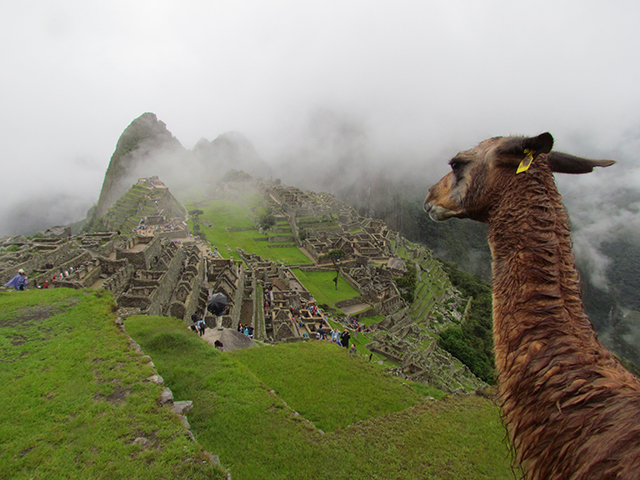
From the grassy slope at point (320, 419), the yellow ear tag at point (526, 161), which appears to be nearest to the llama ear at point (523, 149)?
the yellow ear tag at point (526, 161)

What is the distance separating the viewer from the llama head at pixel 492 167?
1.80m

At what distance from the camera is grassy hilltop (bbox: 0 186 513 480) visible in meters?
4.30

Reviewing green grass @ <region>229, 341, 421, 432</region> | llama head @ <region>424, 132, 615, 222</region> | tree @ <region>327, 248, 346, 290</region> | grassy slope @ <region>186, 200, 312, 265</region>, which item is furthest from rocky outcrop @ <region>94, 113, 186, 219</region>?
llama head @ <region>424, 132, 615, 222</region>

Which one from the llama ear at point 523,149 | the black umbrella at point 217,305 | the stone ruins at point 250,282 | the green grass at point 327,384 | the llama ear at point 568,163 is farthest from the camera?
the stone ruins at point 250,282

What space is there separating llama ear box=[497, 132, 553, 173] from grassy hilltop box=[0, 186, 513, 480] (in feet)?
16.3

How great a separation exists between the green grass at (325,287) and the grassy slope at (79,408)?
18.8 m

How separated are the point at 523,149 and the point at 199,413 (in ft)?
22.4

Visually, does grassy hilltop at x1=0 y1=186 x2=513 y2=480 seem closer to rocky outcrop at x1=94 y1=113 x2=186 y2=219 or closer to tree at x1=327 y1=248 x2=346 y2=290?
tree at x1=327 y1=248 x2=346 y2=290

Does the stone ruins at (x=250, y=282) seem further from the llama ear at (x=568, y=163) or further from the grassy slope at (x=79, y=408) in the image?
the llama ear at (x=568, y=163)

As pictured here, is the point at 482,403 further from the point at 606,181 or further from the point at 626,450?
the point at 606,181

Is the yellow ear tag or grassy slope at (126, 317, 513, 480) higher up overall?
the yellow ear tag

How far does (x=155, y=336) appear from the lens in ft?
27.9

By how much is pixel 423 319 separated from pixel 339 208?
2986 cm

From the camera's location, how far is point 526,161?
1.78 meters
